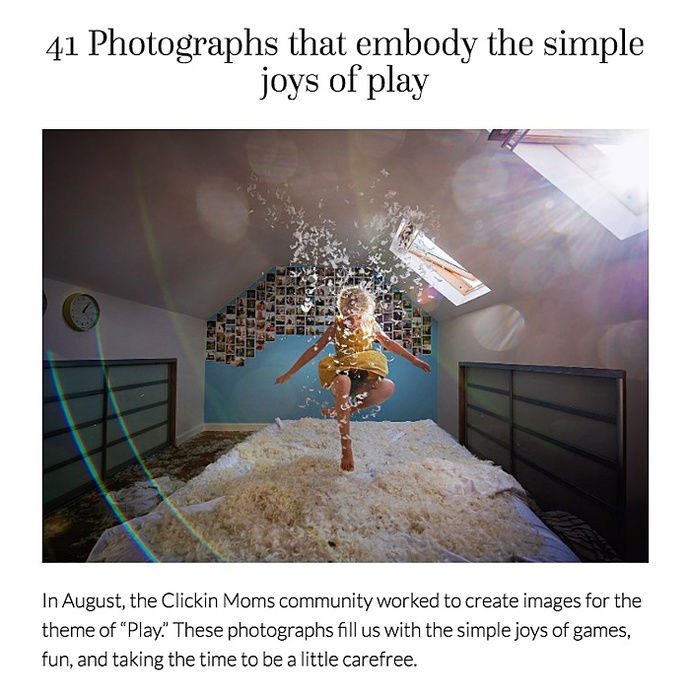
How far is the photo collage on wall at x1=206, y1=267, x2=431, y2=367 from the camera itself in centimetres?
321

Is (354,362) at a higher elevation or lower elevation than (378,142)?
lower

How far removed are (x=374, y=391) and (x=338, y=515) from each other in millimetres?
543

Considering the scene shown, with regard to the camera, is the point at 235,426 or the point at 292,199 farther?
the point at 235,426

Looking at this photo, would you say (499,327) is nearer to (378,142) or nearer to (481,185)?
(481,185)

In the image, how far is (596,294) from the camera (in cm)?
142

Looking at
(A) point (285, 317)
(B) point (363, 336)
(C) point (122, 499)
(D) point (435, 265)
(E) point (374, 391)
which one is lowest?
(C) point (122, 499)

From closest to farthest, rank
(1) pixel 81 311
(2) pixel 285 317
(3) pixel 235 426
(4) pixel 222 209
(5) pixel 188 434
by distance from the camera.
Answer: (4) pixel 222 209, (1) pixel 81 311, (5) pixel 188 434, (3) pixel 235 426, (2) pixel 285 317

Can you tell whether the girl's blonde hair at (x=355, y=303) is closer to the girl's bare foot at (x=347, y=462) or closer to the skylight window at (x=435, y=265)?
the skylight window at (x=435, y=265)

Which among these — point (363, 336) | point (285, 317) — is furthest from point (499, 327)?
point (285, 317)

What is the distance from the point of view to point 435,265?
2410 mm
